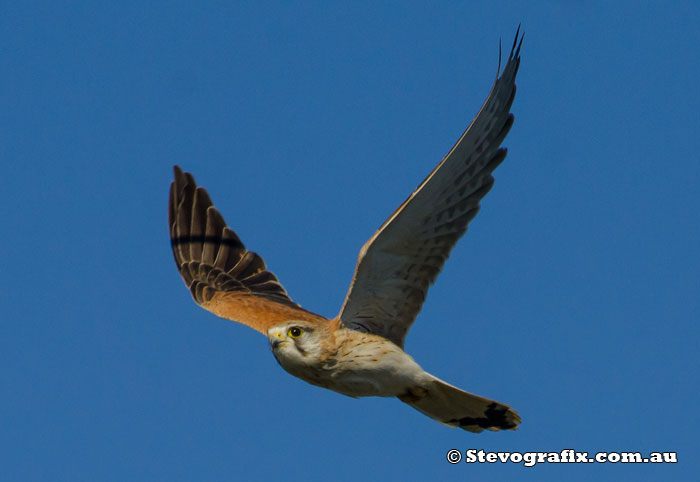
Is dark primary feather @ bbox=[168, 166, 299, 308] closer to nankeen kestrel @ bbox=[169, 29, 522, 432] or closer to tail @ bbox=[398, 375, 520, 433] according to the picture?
nankeen kestrel @ bbox=[169, 29, 522, 432]

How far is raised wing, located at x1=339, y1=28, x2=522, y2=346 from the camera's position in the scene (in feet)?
27.8

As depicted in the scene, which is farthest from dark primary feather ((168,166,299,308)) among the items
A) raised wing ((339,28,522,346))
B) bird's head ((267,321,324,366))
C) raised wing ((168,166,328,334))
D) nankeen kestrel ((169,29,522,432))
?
bird's head ((267,321,324,366))

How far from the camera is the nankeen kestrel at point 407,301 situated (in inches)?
336

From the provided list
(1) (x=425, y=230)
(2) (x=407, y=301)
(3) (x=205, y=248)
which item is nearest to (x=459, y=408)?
(2) (x=407, y=301)

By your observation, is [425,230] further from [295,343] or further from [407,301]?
[295,343]

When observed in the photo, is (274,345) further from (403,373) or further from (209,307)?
(209,307)

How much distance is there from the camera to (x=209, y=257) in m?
12.5

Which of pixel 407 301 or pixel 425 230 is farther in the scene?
pixel 407 301

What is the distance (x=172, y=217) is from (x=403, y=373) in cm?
483

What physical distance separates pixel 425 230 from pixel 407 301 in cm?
74

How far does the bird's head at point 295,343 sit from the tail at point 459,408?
1177 millimetres

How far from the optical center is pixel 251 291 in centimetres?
1191

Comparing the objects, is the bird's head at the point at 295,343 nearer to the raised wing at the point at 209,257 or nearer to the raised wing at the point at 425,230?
the raised wing at the point at 425,230

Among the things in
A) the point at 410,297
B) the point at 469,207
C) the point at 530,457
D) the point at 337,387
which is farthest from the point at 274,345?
the point at 530,457
